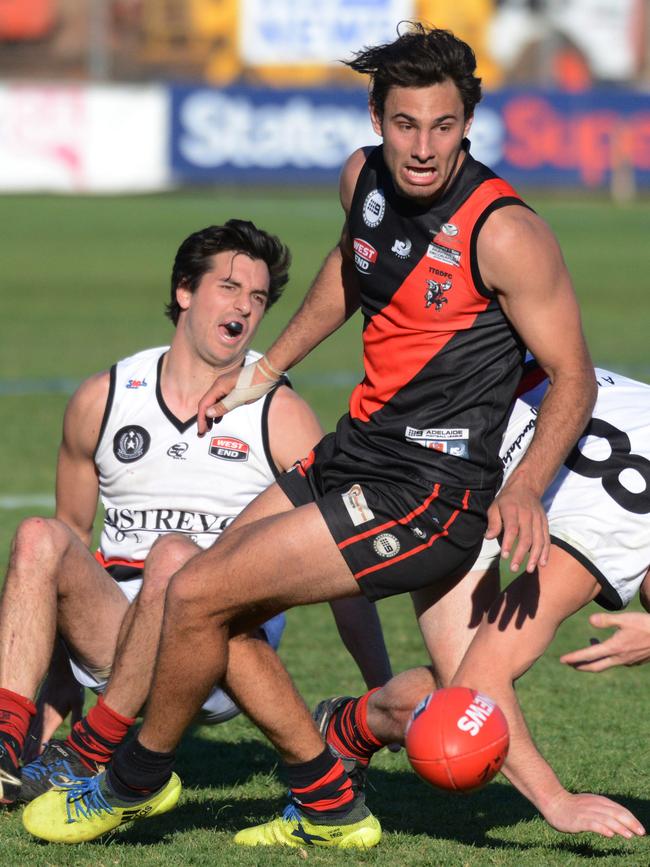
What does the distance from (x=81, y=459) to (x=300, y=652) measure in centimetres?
185

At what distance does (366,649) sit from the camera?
17.5 feet

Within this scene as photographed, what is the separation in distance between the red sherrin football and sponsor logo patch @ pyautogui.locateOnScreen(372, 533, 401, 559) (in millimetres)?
437

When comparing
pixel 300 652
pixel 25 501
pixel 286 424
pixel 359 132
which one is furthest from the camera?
pixel 359 132

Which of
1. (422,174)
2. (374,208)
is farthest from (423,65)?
(374,208)

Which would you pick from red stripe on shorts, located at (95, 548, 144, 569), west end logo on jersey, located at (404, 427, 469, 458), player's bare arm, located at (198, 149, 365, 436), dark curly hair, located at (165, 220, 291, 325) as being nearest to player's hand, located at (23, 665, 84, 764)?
red stripe on shorts, located at (95, 548, 144, 569)

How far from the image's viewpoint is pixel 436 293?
445cm

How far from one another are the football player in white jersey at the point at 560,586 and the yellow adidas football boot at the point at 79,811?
919 mm

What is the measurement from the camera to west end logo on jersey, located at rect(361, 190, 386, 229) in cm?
464

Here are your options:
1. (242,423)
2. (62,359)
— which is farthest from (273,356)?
(62,359)

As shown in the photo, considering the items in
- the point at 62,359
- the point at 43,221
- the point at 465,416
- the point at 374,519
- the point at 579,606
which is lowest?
the point at 43,221

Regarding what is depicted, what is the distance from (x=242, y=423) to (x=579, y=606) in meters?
1.46

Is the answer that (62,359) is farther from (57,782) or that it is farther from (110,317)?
(57,782)

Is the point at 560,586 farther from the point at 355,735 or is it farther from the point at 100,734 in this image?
the point at 100,734

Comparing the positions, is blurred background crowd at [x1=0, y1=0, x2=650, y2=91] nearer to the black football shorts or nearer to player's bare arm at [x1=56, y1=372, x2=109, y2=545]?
player's bare arm at [x1=56, y1=372, x2=109, y2=545]
